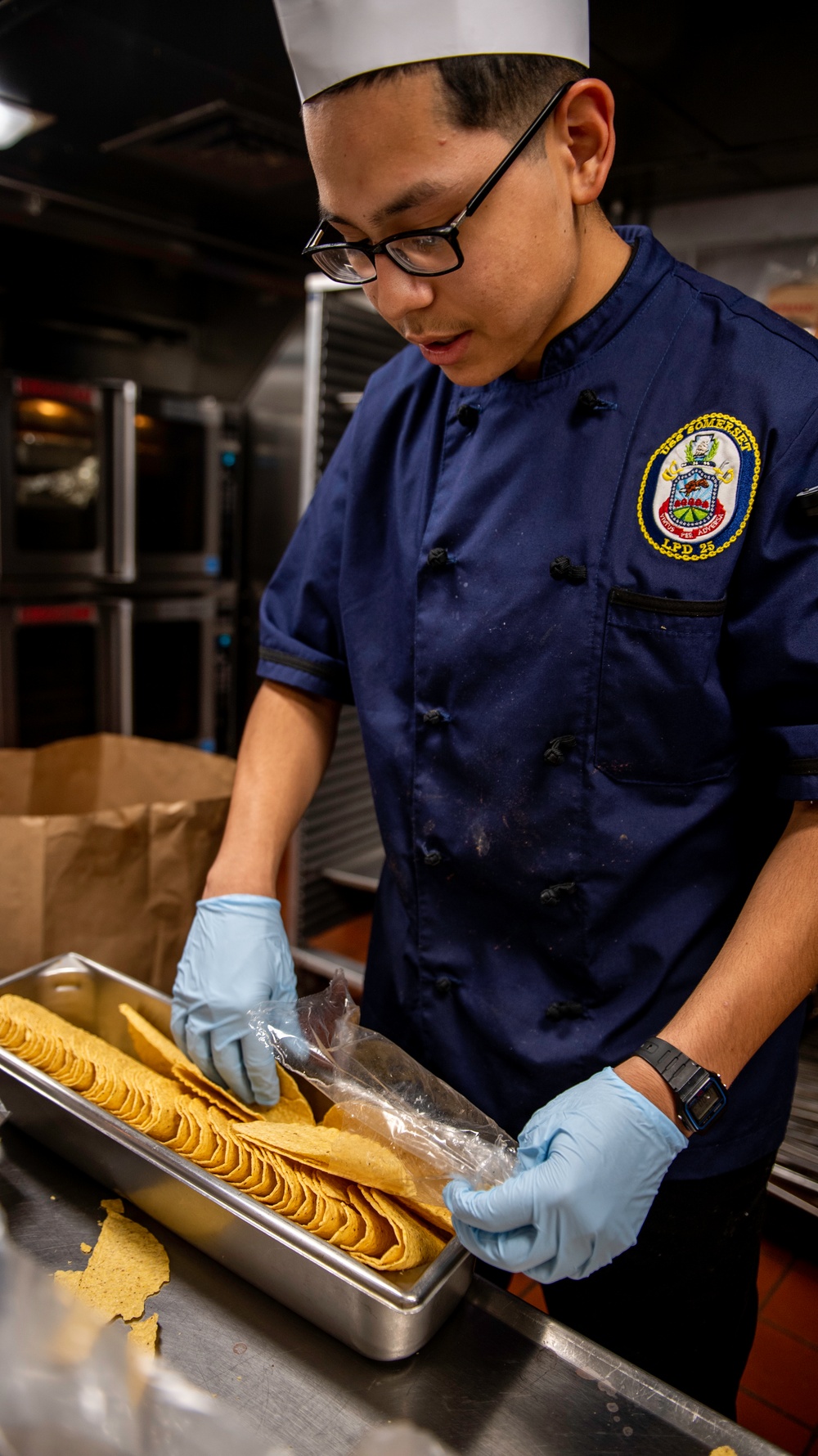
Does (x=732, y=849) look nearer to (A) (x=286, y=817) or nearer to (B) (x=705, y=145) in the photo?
(A) (x=286, y=817)

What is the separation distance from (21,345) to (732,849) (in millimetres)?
4675

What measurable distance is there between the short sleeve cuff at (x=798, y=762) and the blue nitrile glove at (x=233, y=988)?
641 millimetres

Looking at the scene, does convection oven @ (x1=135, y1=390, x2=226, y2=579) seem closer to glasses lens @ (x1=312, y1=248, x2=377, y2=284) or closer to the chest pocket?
glasses lens @ (x1=312, y1=248, x2=377, y2=284)

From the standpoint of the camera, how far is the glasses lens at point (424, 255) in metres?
0.93

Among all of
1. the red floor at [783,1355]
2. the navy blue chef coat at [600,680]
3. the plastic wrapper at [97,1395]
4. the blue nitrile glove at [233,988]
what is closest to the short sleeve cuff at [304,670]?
the navy blue chef coat at [600,680]

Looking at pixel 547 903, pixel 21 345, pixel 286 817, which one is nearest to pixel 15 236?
pixel 21 345

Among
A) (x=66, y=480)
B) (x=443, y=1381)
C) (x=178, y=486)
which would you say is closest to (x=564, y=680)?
(x=443, y=1381)

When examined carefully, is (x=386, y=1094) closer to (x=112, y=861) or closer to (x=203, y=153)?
(x=112, y=861)

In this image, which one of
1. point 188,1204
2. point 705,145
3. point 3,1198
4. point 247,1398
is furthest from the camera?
point 705,145

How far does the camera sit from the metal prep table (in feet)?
2.61

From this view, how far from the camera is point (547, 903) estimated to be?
44.4 inches

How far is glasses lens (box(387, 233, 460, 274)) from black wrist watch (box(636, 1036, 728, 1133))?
0.78 metres

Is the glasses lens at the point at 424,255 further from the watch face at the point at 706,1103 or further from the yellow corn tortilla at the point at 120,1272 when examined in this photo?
the yellow corn tortilla at the point at 120,1272

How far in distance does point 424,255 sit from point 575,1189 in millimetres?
870
